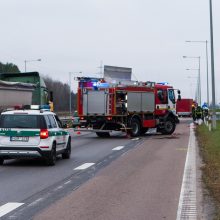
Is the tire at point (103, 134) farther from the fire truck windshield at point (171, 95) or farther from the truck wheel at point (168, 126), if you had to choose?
the fire truck windshield at point (171, 95)

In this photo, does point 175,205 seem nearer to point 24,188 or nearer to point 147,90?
point 24,188

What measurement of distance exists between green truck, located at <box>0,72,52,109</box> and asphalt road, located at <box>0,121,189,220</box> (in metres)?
4.34

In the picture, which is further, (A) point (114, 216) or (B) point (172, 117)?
(B) point (172, 117)

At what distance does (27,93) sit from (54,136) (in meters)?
8.34

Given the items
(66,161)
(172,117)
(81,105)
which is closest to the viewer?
(66,161)

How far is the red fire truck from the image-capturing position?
30859 millimetres

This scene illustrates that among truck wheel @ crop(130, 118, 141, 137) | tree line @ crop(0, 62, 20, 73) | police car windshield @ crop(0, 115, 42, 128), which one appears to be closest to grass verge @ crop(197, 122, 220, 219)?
police car windshield @ crop(0, 115, 42, 128)

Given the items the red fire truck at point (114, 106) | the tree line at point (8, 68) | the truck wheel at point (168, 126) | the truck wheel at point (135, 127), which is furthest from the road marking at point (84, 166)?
the tree line at point (8, 68)

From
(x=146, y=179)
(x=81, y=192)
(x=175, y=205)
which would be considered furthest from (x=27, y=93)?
(x=175, y=205)

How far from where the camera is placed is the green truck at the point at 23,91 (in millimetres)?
21862

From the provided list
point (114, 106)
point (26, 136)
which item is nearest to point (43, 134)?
point (26, 136)

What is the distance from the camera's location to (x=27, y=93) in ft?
81.0

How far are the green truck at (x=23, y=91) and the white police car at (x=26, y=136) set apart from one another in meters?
5.00

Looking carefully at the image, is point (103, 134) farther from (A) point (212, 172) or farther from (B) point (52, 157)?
(A) point (212, 172)
